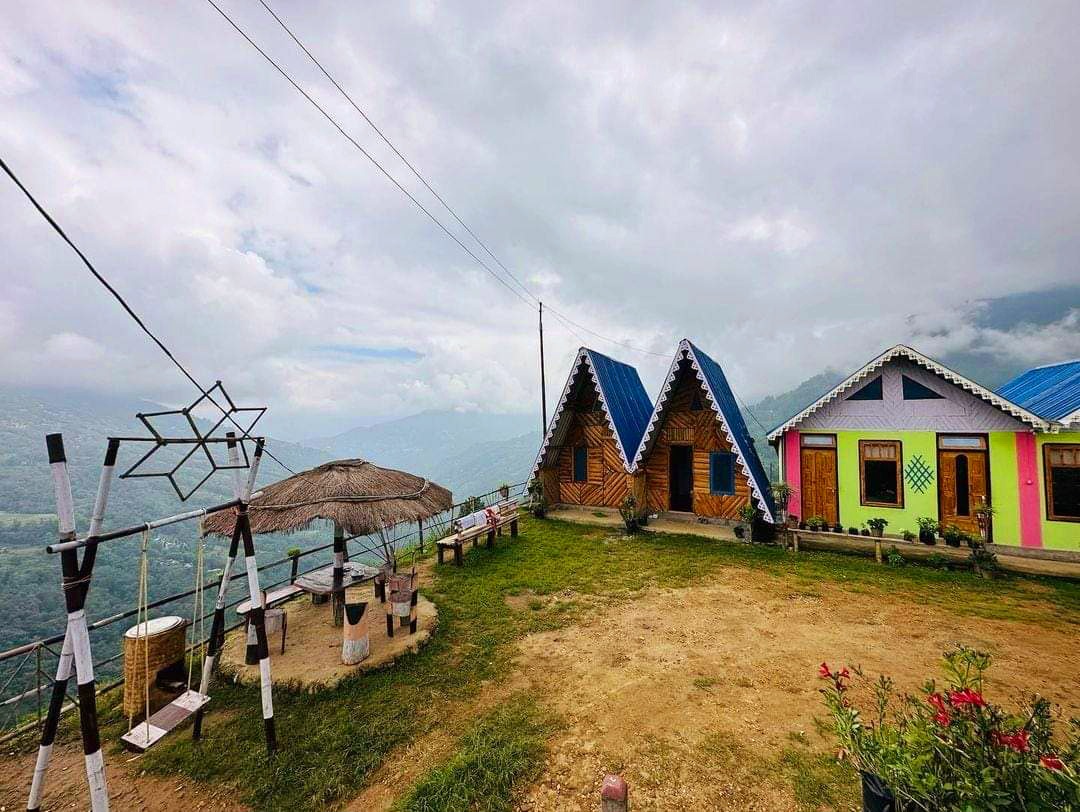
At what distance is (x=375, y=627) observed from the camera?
27.6 feet

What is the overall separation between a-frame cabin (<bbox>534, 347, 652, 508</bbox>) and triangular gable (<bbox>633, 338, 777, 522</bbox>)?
1.45 meters

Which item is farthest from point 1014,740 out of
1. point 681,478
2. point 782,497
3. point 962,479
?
point 681,478

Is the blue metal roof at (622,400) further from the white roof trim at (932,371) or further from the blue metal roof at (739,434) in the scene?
the white roof trim at (932,371)

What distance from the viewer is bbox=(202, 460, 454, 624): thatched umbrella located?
7578mm

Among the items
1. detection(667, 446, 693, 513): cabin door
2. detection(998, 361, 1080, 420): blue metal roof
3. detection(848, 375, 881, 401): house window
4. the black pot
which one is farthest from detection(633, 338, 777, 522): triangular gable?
the black pot

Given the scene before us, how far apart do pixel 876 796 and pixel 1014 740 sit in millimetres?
1306

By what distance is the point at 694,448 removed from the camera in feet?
54.5

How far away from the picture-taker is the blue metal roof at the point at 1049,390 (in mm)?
11719

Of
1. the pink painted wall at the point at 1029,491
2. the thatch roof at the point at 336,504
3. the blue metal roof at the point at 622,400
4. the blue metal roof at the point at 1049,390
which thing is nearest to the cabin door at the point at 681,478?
the blue metal roof at the point at 622,400

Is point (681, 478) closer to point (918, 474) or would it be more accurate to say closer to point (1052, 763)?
point (918, 474)

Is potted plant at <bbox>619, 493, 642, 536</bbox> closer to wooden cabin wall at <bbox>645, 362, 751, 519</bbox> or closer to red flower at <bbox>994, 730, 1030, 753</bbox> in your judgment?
wooden cabin wall at <bbox>645, 362, 751, 519</bbox>

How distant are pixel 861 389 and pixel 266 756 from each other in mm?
16936

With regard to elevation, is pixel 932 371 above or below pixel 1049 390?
above

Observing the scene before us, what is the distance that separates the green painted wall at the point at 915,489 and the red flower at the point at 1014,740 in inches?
501
